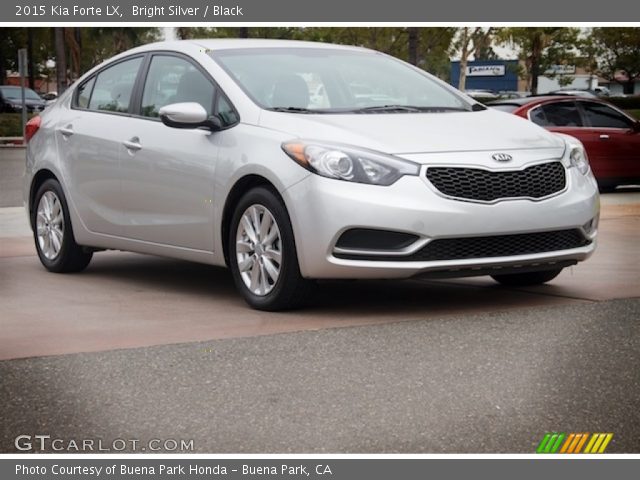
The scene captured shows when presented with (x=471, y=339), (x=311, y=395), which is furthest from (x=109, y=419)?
(x=471, y=339)

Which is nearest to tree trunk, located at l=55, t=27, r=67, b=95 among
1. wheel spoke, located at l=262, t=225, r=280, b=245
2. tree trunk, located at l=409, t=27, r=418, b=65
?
tree trunk, located at l=409, t=27, r=418, b=65

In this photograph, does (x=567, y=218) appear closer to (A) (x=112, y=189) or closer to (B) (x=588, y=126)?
(A) (x=112, y=189)

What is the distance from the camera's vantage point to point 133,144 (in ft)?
28.3

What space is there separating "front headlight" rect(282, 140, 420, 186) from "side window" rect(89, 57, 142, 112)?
2260 mm

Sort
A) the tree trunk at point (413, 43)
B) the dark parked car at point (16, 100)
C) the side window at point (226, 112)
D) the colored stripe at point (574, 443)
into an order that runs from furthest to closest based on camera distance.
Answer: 1. the dark parked car at point (16, 100)
2. the tree trunk at point (413, 43)
3. the side window at point (226, 112)
4. the colored stripe at point (574, 443)

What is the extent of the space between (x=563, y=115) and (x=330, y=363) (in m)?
12.5

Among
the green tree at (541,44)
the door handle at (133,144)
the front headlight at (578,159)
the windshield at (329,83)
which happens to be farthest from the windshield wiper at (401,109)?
the green tree at (541,44)

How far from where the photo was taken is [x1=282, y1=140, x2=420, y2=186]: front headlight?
23.5ft

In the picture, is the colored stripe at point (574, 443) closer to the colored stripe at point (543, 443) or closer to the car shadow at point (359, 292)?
the colored stripe at point (543, 443)

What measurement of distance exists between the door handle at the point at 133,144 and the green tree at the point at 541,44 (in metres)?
47.6

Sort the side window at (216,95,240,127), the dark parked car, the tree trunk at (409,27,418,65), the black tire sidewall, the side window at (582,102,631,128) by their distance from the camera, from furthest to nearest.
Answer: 1. the dark parked car
2. the tree trunk at (409,27,418,65)
3. the side window at (582,102,631,128)
4. the side window at (216,95,240,127)
5. the black tire sidewall

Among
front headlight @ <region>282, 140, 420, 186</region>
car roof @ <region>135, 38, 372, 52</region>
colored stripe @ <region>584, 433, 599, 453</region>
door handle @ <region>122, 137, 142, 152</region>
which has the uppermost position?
car roof @ <region>135, 38, 372, 52</region>

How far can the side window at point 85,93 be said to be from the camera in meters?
9.68

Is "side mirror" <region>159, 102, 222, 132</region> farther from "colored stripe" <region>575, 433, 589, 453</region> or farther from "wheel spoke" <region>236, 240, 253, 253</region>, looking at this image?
"colored stripe" <region>575, 433, 589, 453</region>
